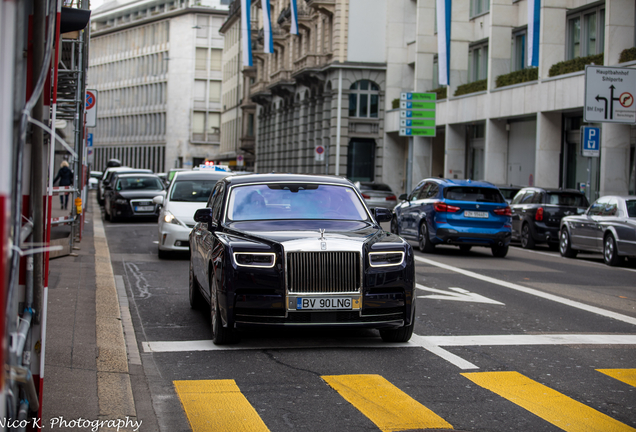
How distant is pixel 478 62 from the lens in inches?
1730

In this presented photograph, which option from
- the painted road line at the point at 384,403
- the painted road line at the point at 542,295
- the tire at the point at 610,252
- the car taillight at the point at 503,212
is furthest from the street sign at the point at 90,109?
the painted road line at the point at 384,403

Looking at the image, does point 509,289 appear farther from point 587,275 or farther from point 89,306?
point 89,306

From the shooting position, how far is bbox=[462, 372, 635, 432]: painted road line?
5.27m

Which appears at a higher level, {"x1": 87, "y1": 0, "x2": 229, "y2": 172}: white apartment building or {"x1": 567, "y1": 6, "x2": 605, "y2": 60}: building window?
{"x1": 87, "y1": 0, "x2": 229, "y2": 172}: white apartment building

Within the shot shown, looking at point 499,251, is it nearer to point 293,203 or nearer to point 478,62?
point 293,203

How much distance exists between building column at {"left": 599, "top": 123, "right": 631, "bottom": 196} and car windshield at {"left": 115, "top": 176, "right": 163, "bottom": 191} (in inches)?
613

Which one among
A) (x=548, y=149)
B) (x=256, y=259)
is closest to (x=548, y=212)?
(x=548, y=149)

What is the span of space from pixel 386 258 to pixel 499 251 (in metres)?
12.7

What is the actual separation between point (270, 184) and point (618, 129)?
2274 centimetres

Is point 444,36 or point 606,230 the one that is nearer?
point 606,230

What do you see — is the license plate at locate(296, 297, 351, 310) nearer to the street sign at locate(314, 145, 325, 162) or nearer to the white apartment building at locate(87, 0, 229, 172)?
the street sign at locate(314, 145, 325, 162)

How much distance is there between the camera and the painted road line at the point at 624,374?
259 inches

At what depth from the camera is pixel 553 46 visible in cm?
3375

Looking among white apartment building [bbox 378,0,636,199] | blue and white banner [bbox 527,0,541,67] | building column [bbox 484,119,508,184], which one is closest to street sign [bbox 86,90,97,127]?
white apartment building [bbox 378,0,636,199]
